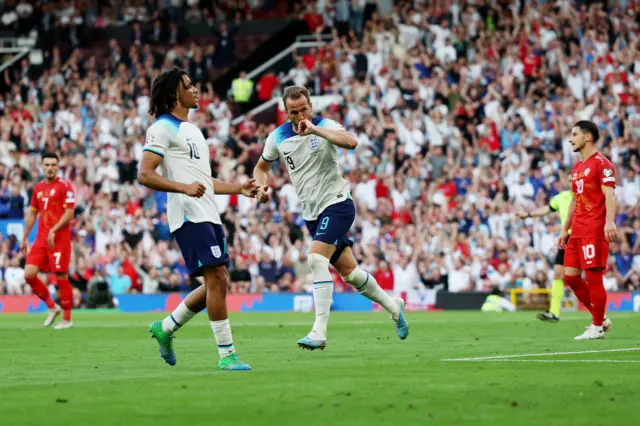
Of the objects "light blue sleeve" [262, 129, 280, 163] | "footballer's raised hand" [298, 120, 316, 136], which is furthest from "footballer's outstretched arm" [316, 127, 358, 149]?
"light blue sleeve" [262, 129, 280, 163]

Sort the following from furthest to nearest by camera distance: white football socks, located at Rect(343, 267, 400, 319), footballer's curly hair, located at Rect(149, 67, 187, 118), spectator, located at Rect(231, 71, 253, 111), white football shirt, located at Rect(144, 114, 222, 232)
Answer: spectator, located at Rect(231, 71, 253, 111) < white football socks, located at Rect(343, 267, 400, 319) < footballer's curly hair, located at Rect(149, 67, 187, 118) < white football shirt, located at Rect(144, 114, 222, 232)

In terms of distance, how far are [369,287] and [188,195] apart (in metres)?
3.81

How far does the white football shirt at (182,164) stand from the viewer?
10.7m

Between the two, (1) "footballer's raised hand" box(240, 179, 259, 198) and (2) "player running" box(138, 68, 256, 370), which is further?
(1) "footballer's raised hand" box(240, 179, 259, 198)

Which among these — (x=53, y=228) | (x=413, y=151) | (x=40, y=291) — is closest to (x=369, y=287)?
(x=53, y=228)

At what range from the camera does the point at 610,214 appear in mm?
15039

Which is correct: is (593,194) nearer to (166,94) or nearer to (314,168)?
(314,168)

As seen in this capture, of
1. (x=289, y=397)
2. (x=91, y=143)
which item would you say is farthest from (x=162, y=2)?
(x=289, y=397)

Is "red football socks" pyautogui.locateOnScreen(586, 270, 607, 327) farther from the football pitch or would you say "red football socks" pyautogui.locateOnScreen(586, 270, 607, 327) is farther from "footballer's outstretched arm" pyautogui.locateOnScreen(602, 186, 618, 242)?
"footballer's outstretched arm" pyautogui.locateOnScreen(602, 186, 618, 242)

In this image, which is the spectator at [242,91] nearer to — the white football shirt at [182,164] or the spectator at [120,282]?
the spectator at [120,282]

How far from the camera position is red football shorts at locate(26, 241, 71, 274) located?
20.4m

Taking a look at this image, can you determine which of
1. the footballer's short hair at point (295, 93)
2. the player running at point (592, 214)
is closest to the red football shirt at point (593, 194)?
the player running at point (592, 214)

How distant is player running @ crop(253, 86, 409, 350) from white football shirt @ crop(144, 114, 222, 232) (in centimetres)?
195

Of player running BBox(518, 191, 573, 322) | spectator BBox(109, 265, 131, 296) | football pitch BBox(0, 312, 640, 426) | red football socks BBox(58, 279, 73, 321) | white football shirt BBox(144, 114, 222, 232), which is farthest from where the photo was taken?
spectator BBox(109, 265, 131, 296)
